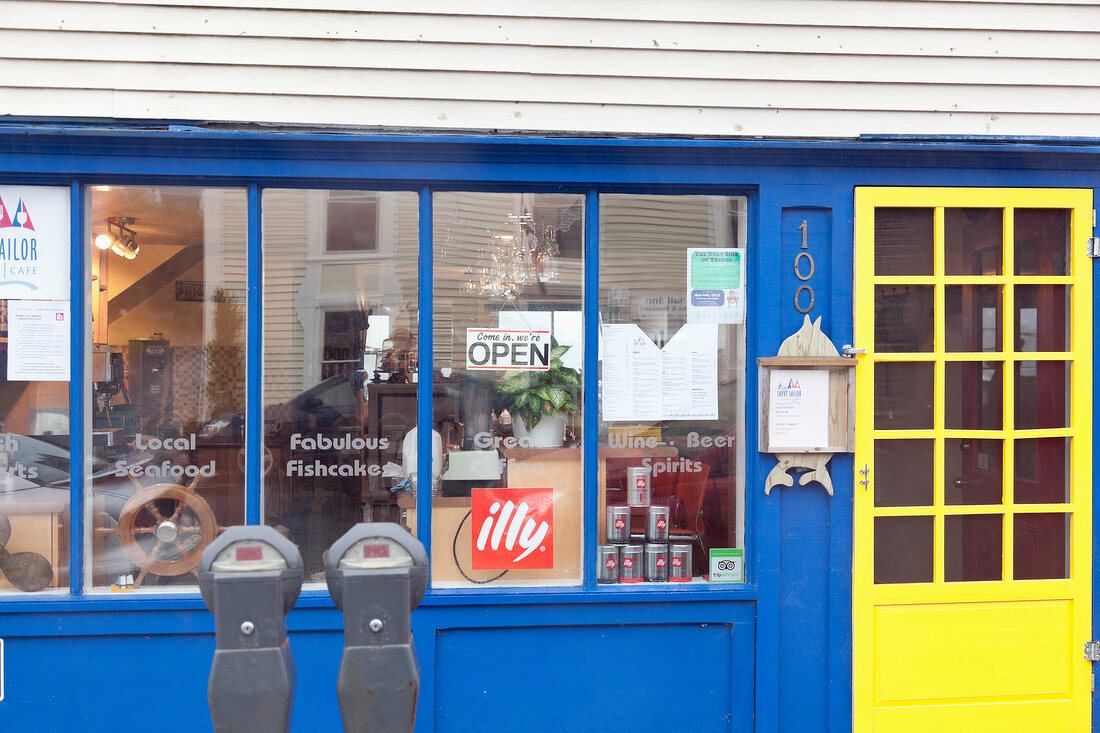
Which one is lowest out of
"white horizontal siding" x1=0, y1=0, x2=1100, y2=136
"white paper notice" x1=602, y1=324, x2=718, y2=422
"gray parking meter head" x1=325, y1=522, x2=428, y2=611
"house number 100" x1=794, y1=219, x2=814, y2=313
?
"gray parking meter head" x1=325, y1=522, x2=428, y2=611

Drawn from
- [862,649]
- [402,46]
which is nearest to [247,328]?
[402,46]

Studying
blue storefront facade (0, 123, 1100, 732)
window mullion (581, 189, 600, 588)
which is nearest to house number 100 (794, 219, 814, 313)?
blue storefront facade (0, 123, 1100, 732)

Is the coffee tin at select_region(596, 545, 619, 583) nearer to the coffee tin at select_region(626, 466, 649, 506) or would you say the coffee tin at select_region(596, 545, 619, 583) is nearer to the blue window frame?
the blue window frame

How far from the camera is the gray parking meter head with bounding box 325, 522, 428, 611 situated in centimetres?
229

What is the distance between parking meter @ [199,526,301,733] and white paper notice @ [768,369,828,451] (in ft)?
7.93

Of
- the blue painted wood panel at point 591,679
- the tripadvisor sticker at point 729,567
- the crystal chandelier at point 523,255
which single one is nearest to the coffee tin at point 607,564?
the blue painted wood panel at point 591,679

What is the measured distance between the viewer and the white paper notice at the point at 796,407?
12.6ft

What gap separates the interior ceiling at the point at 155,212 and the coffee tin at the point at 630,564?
2.52 metres

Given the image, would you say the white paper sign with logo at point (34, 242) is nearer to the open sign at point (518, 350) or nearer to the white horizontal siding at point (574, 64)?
the white horizontal siding at point (574, 64)

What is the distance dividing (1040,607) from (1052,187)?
2023 millimetres

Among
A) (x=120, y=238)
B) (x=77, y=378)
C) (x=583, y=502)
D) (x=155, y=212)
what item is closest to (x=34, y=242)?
(x=120, y=238)

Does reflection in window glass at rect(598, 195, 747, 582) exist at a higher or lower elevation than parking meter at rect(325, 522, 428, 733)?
higher

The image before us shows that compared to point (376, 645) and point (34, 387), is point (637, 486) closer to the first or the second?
point (376, 645)

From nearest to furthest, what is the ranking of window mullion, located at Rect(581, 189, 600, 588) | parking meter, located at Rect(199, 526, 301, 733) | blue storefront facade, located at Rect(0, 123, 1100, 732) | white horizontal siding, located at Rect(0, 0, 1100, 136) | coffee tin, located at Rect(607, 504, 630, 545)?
parking meter, located at Rect(199, 526, 301, 733)
blue storefront facade, located at Rect(0, 123, 1100, 732)
white horizontal siding, located at Rect(0, 0, 1100, 136)
window mullion, located at Rect(581, 189, 600, 588)
coffee tin, located at Rect(607, 504, 630, 545)
